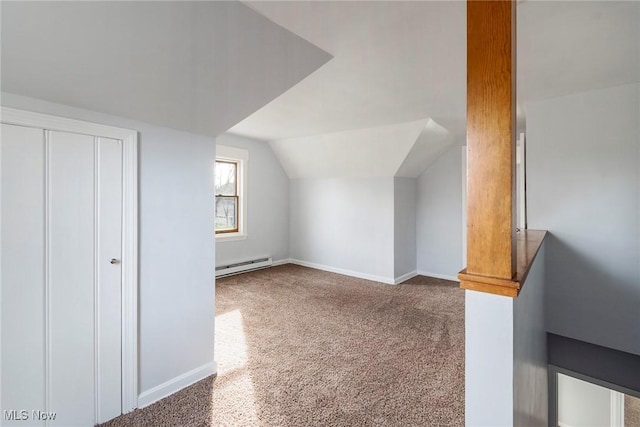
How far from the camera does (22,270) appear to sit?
1482mm

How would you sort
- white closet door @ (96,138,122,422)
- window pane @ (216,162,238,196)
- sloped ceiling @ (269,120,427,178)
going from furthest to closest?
window pane @ (216,162,238,196) < sloped ceiling @ (269,120,427,178) < white closet door @ (96,138,122,422)

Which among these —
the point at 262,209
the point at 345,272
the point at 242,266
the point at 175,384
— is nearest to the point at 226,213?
the point at 262,209

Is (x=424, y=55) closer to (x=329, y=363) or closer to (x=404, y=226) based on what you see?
(x=329, y=363)

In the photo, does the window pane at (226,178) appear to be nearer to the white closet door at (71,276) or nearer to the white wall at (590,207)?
the white closet door at (71,276)

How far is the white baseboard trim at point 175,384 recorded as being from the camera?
1.92m

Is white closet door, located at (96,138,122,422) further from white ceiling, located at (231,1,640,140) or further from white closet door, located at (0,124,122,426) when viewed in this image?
white ceiling, located at (231,1,640,140)

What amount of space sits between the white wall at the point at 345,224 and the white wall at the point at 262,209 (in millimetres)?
A: 226

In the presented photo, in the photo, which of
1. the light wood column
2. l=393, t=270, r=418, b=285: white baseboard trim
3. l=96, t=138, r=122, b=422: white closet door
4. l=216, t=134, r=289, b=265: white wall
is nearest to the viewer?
the light wood column

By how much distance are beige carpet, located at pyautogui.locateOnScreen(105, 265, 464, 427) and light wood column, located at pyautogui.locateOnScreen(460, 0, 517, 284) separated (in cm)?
132

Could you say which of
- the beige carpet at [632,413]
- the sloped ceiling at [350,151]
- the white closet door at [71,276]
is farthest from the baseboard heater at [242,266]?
the beige carpet at [632,413]

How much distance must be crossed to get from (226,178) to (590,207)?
465 centimetres

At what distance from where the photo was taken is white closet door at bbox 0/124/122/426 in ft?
4.77

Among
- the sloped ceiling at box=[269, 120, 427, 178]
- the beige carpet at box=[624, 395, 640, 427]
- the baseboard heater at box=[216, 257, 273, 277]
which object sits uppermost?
the sloped ceiling at box=[269, 120, 427, 178]

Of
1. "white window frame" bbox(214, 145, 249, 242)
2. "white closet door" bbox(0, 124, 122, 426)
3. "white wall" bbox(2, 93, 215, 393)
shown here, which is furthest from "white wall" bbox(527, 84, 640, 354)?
"white window frame" bbox(214, 145, 249, 242)
